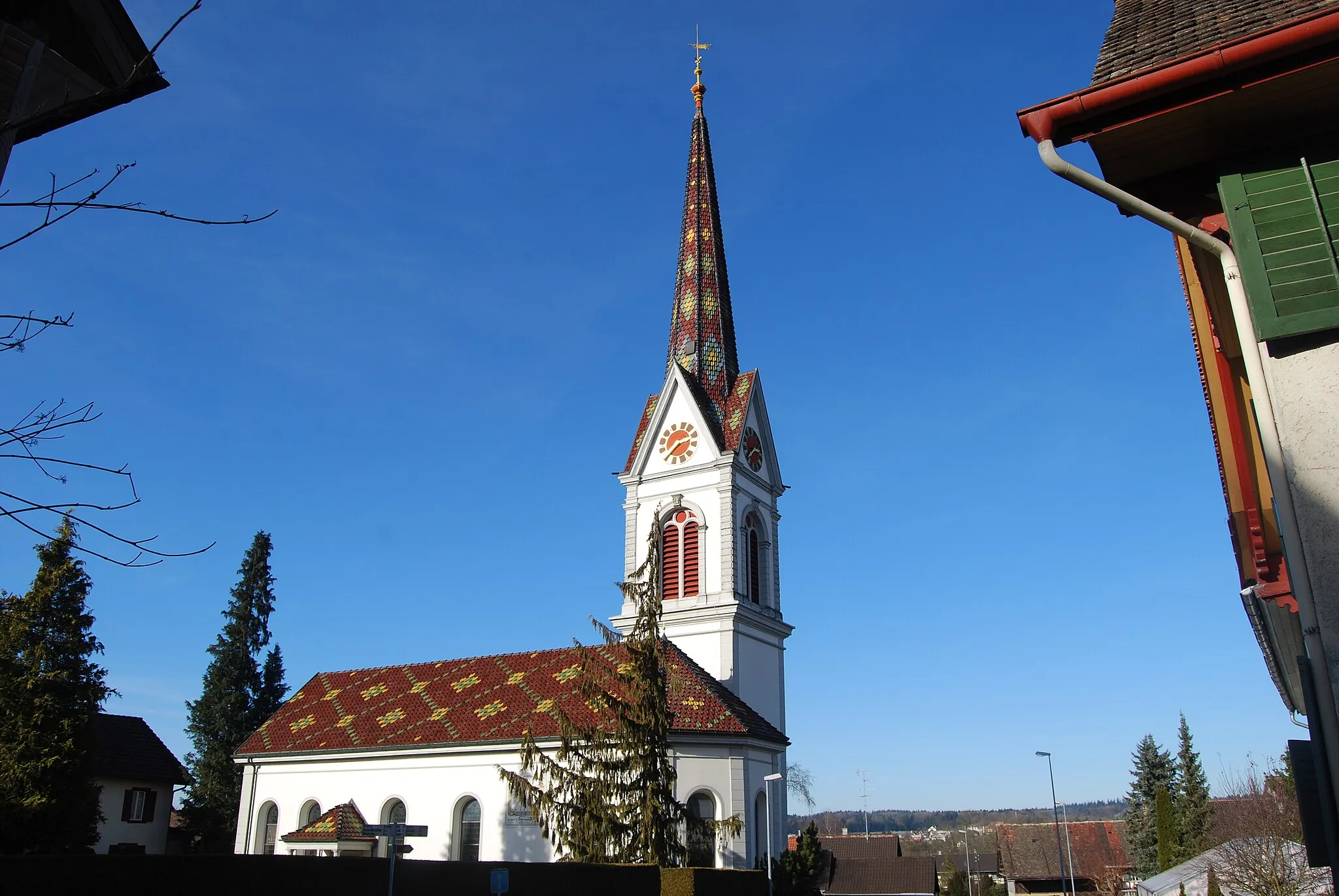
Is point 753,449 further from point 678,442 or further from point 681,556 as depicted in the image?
point 681,556

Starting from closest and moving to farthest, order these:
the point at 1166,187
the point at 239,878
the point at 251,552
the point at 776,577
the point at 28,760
Result: the point at 1166,187 < the point at 239,878 < the point at 28,760 < the point at 776,577 < the point at 251,552

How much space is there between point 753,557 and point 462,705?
11.9 m

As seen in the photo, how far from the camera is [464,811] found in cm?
3381

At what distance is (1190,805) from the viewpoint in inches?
2430

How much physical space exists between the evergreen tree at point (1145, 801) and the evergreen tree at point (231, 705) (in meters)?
51.4

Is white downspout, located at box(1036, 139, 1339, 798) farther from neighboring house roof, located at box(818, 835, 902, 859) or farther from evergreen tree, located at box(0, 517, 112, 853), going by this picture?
neighboring house roof, located at box(818, 835, 902, 859)

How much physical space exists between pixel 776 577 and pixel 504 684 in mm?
10892

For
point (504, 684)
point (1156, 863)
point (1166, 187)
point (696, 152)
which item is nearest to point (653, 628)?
point (504, 684)

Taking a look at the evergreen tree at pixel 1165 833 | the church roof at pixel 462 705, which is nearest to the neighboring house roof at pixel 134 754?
the church roof at pixel 462 705

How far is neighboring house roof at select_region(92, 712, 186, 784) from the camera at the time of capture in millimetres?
44656

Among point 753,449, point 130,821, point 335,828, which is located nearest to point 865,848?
point 753,449

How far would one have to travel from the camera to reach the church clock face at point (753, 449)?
40.8 m

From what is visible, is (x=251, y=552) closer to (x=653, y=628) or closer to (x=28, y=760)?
(x=28, y=760)

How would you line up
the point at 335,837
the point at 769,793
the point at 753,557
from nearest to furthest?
the point at 769,793
the point at 335,837
the point at 753,557
